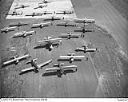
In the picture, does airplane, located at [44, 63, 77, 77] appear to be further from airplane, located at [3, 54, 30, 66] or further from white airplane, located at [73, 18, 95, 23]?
white airplane, located at [73, 18, 95, 23]

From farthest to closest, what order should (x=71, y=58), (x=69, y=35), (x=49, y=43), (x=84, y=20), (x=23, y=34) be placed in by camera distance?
(x=84, y=20) → (x=23, y=34) → (x=69, y=35) → (x=49, y=43) → (x=71, y=58)

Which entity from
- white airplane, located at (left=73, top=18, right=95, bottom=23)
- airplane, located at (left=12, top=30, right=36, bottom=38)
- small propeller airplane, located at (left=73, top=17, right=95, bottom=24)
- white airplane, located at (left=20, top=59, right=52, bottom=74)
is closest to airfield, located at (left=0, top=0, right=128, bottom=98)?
white airplane, located at (left=20, top=59, right=52, bottom=74)

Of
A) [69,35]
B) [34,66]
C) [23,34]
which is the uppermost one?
[23,34]

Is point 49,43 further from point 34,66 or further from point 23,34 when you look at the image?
point 23,34

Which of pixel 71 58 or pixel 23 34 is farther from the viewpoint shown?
pixel 23 34

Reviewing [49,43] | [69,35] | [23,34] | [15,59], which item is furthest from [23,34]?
[69,35]

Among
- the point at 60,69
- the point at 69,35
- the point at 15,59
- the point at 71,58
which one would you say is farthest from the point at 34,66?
the point at 69,35

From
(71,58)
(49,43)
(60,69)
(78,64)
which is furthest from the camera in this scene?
(49,43)

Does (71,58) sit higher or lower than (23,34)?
lower

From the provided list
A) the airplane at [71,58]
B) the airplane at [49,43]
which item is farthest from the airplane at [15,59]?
the airplane at [71,58]

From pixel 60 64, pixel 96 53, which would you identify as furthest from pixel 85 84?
pixel 96 53
